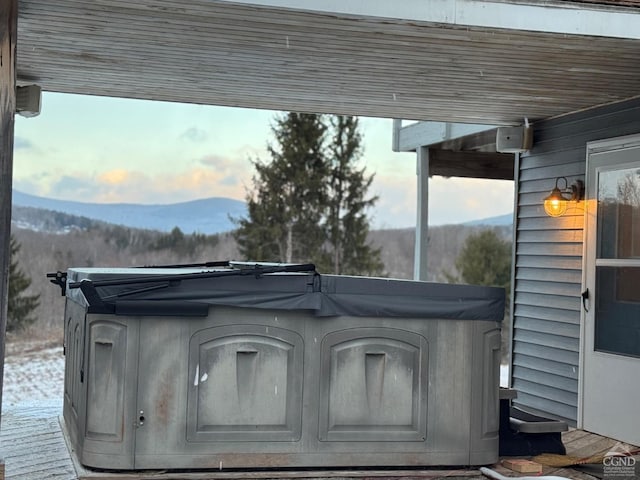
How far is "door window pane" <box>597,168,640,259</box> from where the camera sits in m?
5.84

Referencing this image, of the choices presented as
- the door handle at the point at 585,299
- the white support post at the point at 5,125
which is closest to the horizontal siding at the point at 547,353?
the door handle at the point at 585,299

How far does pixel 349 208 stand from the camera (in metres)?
21.8

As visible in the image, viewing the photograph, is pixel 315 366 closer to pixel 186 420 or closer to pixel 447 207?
pixel 186 420

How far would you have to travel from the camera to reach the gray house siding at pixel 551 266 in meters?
6.55

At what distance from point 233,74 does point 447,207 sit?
21.0 meters

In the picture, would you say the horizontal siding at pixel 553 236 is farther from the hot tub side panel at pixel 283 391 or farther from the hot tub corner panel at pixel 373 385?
the hot tub corner panel at pixel 373 385

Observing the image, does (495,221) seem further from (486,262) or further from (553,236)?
(553,236)

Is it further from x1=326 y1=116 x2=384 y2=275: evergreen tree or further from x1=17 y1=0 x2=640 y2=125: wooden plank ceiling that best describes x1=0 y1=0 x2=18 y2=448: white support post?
x1=326 y1=116 x2=384 y2=275: evergreen tree

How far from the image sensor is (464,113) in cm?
681

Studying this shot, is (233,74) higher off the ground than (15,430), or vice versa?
(233,74)

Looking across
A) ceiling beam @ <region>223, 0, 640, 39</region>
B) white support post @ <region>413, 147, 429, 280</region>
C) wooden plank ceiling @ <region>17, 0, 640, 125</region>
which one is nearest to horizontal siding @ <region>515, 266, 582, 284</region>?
wooden plank ceiling @ <region>17, 0, 640, 125</region>

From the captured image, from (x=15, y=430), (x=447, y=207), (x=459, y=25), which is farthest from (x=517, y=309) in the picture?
(x=447, y=207)

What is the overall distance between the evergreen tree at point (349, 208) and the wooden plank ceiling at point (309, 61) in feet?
47.9

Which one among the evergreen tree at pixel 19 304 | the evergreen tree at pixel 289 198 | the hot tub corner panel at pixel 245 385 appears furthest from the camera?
the evergreen tree at pixel 289 198
